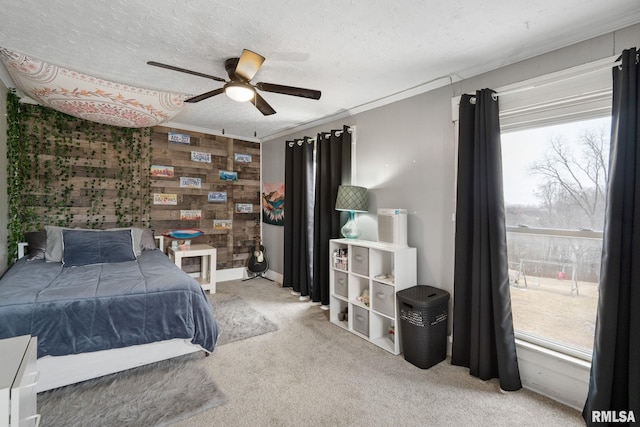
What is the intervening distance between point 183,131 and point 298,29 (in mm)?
3147

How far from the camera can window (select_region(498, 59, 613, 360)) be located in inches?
78.5

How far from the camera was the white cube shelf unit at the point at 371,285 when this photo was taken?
2764 millimetres

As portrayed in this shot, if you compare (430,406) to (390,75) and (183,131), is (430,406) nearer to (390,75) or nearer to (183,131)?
(390,75)

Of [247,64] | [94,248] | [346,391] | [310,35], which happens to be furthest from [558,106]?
[94,248]

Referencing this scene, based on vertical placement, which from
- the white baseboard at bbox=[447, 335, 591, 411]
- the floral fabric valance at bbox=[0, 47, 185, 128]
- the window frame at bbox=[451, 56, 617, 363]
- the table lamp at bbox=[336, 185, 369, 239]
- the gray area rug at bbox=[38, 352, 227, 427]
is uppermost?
the floral fabric valance at bbox=[0, 47, 185, 128]

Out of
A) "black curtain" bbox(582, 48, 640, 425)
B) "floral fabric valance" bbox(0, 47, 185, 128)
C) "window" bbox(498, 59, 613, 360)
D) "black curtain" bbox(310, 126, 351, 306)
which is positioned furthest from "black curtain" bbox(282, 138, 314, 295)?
"black curtain" bbox(582, 48, 640, 425)

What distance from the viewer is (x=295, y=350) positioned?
2721mm

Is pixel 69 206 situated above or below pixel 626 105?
below

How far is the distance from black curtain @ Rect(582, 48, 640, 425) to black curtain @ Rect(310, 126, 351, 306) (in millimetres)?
2312

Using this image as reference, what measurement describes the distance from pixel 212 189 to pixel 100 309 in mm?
2914

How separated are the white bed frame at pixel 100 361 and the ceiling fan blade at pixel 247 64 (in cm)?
211

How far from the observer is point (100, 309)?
2102mm

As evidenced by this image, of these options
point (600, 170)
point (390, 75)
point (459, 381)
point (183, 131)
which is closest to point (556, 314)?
point (459, 381)

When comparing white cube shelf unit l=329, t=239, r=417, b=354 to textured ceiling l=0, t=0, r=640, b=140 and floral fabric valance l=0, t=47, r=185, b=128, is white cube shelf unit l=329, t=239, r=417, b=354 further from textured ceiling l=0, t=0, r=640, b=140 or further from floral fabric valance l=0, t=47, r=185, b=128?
floral fabric valance l=0, t=47, r=185, b=128
